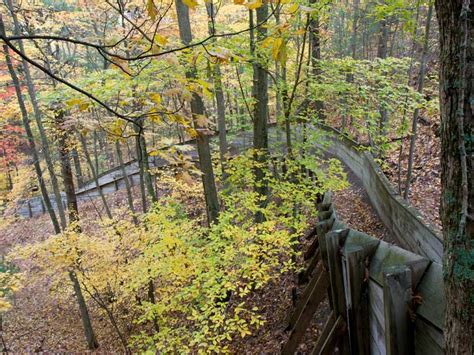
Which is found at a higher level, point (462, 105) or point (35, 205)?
point (462, 105)

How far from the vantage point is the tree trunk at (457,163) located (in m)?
1.02

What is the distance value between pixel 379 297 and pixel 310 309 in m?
2.05

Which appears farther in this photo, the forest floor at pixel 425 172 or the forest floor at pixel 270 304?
the forest floor at pixel 425 172

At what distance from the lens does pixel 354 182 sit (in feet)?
39.0

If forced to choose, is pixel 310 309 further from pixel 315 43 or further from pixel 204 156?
pixel 315 43

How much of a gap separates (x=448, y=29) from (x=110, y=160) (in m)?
32.3

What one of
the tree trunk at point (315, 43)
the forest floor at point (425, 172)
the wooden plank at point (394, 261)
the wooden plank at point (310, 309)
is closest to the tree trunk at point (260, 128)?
the tree trunk at point (315, 43)

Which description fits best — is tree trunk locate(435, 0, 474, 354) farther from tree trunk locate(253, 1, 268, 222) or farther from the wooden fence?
tree trunk locate(253, 1, 268, 222)

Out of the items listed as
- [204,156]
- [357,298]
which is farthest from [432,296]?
[204,156]

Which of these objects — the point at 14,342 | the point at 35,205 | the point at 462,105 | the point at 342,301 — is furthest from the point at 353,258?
the point at 35,205

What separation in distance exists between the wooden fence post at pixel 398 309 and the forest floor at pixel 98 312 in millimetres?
4651

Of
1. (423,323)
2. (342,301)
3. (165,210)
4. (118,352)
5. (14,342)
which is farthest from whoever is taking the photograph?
(14,342)

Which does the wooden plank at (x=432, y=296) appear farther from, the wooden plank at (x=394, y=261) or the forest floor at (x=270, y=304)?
the forest floor at (x=270, y=304)

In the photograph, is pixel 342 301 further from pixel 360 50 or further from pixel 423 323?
pixel 360 50
